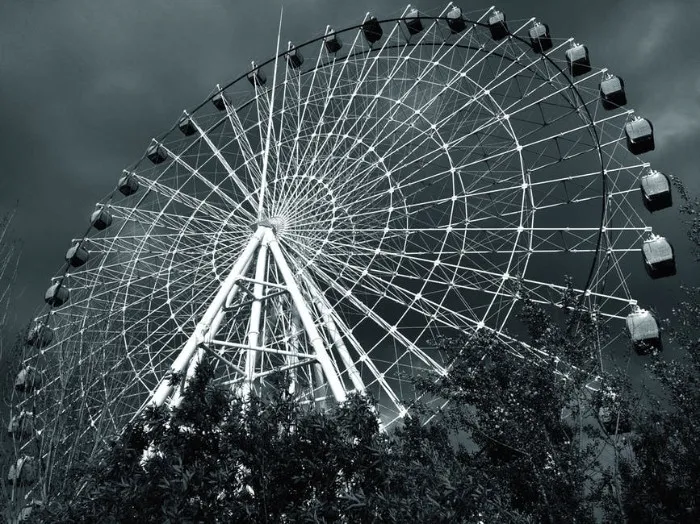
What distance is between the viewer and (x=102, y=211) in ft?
82.9

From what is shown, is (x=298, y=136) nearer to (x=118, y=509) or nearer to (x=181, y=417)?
(x=181, y=417)

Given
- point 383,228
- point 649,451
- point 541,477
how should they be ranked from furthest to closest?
point 383,228
point 649,451
point 541,477

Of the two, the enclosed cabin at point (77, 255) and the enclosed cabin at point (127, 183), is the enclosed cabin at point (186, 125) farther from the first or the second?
A: the enclosed cabin at point (77, 255)

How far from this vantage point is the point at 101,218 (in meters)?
25.2

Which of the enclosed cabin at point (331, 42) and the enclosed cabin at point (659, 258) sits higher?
the enclosed cabin at point (331, 42)

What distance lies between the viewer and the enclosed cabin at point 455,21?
21.6 m

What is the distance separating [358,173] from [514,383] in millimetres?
10089

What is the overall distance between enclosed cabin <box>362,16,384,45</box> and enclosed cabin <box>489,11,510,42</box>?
4.11m

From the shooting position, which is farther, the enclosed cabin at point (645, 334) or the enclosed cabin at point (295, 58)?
the enclosed cabin at point (295, 58)

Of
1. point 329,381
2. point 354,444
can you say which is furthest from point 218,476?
point 329,381

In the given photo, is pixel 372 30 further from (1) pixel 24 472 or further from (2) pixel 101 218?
(1) pixel 24 472

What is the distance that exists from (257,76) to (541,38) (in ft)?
36.1

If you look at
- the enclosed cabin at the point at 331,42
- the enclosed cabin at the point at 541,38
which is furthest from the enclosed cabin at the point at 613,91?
the enclosed cabin at the point at 331,42

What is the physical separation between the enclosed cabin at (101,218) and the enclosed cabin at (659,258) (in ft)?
64.4
